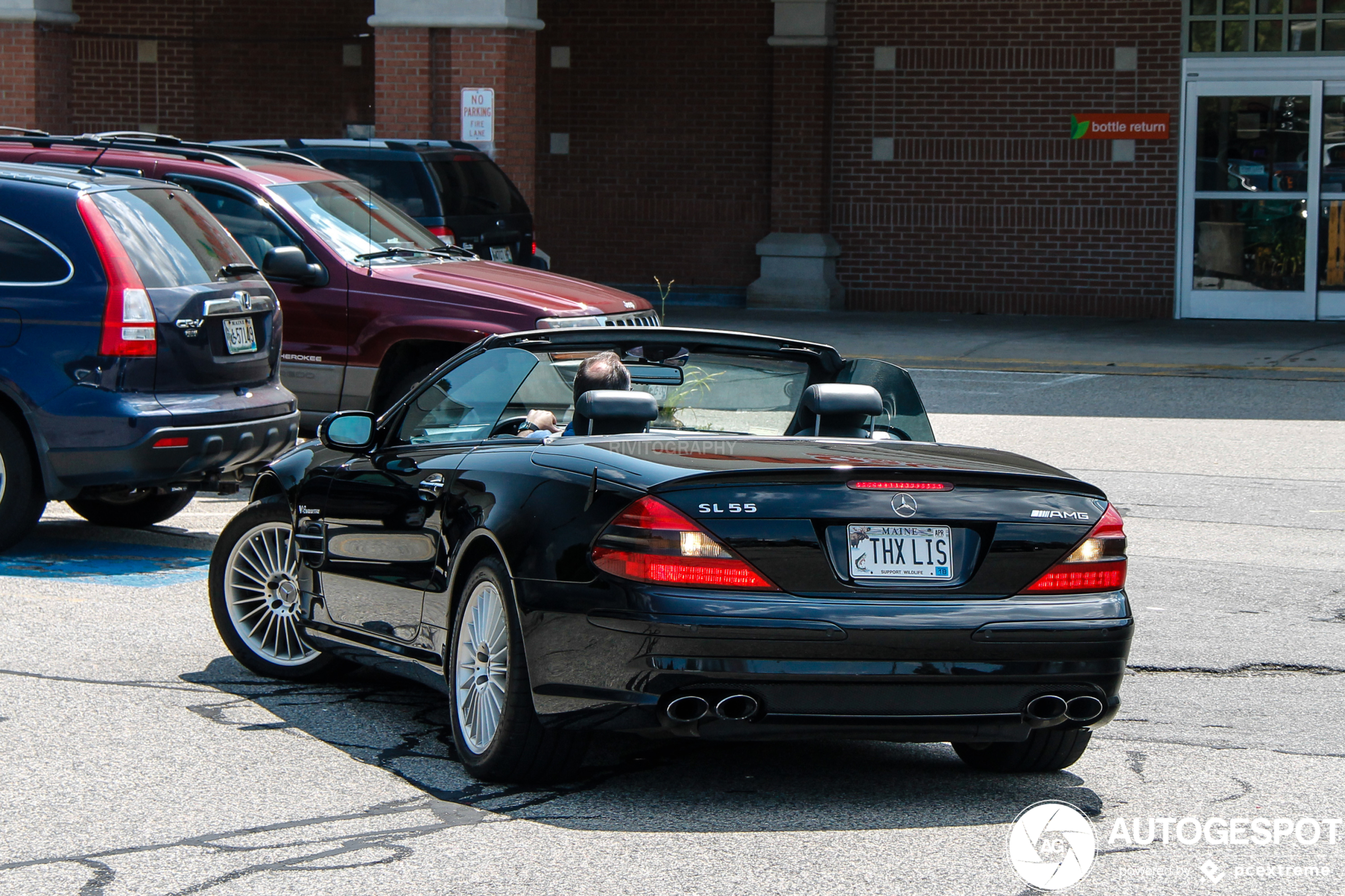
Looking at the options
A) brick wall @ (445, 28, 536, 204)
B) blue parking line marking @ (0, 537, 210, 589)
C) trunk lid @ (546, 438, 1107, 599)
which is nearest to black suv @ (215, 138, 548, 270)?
brick wall @ (445, 28, 536, 204)

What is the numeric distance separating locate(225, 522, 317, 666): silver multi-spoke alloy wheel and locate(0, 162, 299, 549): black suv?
78.8 inches

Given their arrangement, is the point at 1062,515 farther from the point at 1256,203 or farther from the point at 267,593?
the point at 1256,203

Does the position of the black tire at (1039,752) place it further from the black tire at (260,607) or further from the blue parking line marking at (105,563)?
the blue parking line marking at (105,563)

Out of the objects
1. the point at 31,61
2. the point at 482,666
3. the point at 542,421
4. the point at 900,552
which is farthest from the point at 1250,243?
the point at 482,666

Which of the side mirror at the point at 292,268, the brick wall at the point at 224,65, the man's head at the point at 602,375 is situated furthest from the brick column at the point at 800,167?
the man's head at the point at 602,375

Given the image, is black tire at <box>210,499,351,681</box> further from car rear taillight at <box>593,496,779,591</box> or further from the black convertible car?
car rear taillight at <box>593,496,779,591</box>

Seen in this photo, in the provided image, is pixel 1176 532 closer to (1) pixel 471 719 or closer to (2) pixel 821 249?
(1) pixel 471 719

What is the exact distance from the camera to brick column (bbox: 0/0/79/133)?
21.2 meters

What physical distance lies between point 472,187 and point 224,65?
10736mm

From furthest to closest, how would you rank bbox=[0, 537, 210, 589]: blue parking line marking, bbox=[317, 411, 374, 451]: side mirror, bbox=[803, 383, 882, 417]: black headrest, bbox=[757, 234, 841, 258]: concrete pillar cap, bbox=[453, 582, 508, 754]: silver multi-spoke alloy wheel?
bbox=[757, 234, 841, 258]: concrete pillar cap → bbox=[0, 537, 210, 589]: blue parking line marking → bbox=[317, 411, 374, 451]: side mirror → bbox=[803, 383, 882, 417]: black headrest → bbox=[453, 582, 508, 754]: silver multi-spoke alloy wheel

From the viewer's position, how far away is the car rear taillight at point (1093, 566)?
522cm

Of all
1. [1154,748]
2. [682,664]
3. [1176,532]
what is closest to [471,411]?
[682,664]

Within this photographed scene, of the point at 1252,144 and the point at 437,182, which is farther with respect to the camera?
the point at 1252,144

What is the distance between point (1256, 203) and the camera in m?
22.0
